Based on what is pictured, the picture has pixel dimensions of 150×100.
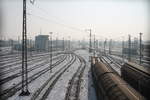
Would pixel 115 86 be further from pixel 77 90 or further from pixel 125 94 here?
pixel 77 90

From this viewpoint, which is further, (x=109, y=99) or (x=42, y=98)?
(x=42, y=98)

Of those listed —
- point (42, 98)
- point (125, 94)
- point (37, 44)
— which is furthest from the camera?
point (37, 44)

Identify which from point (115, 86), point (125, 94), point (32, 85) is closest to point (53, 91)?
point (32, 85)

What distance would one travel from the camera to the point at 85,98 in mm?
18359

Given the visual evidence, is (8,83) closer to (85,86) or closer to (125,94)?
(85,86)

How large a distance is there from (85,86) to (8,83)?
10.5m

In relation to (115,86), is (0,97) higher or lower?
lower

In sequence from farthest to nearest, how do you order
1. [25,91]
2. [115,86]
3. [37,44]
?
1. [37,44]
2. [25,91]
3. [115,86]

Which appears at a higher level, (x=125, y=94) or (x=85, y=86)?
(x=125, y=94)

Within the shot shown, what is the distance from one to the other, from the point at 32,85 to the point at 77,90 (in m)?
6.48

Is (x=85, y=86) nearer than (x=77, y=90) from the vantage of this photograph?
No

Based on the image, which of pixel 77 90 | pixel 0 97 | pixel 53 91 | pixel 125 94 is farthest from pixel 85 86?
pixel 125 94

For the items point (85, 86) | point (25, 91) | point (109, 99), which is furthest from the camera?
point (85, 86)

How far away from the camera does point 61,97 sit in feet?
60.8
